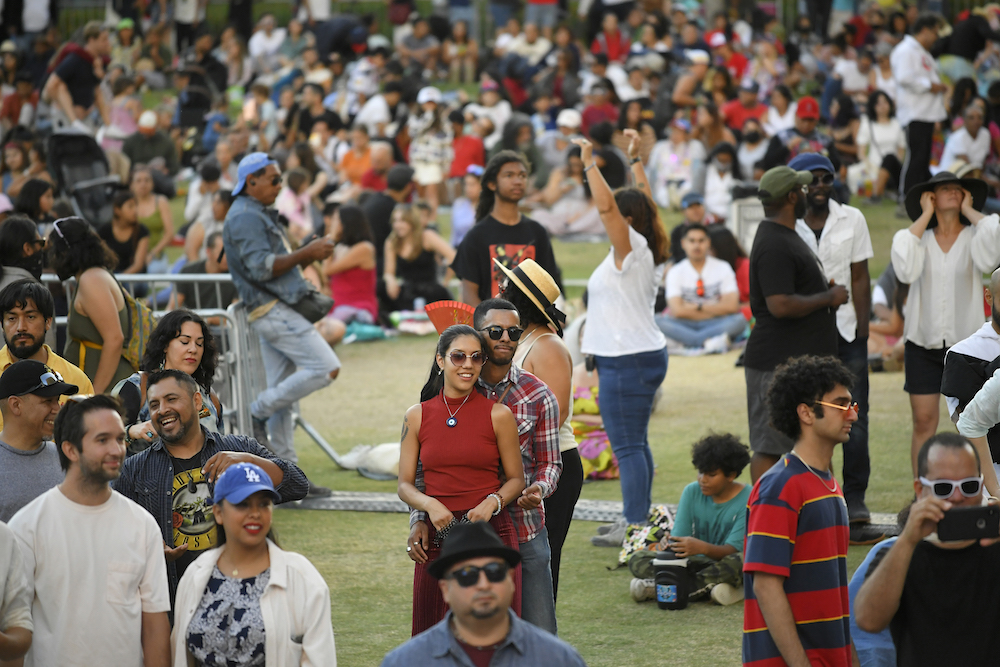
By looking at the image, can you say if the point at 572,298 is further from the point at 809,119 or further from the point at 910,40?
the point at 910,40

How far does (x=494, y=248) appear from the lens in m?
6.76

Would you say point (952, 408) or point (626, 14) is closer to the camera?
point (952, 408)

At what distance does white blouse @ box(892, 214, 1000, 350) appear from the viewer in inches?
263

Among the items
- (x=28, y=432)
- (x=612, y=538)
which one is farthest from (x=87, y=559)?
(x=612, y=538)

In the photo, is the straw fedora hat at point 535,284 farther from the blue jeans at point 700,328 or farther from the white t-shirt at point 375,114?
the white t-shirt at point 375,114

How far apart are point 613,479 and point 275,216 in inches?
114

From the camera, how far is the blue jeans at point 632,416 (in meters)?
6.50

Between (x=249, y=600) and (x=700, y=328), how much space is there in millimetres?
9352

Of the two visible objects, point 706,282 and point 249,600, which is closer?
point 249,600

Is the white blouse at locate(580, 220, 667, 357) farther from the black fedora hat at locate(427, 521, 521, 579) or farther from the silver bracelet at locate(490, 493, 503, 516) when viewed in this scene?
the black fedora hat at locate(427, 521, 521, 579)

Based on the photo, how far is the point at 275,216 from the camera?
773 cm

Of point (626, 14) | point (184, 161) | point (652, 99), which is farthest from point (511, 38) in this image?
point (184, 161)

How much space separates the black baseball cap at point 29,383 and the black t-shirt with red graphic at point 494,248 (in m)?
2.91

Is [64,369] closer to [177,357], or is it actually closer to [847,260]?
[177,357]
